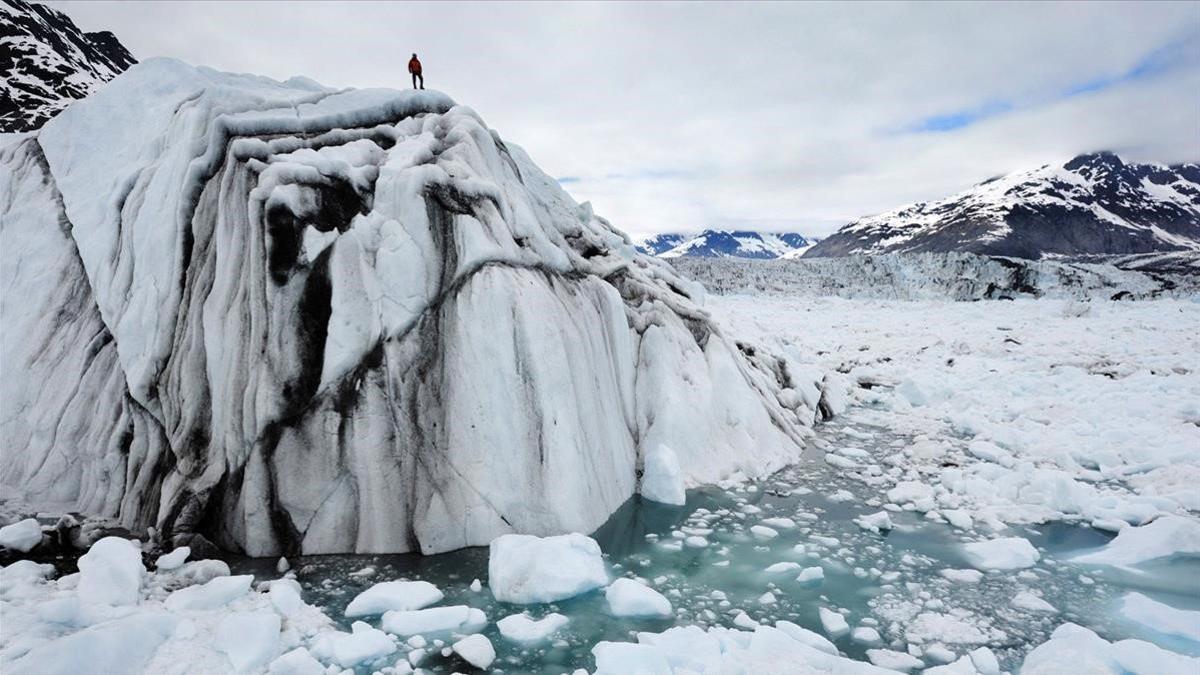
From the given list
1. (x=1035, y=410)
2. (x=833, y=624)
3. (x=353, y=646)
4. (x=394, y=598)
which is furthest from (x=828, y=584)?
(x=1035, y=410)

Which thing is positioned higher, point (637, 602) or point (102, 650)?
point (102, 650)

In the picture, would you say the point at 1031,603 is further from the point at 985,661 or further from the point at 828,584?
the point at 828,584

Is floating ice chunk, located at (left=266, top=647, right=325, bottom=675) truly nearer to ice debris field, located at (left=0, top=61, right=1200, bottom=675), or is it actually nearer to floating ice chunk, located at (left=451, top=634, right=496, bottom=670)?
ice debris field, located at (left=0, top=61, right=1200, bottom=675)

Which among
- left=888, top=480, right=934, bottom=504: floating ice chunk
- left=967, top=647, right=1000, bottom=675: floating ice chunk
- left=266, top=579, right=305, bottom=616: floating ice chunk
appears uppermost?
left=266, top=579, right=305, bottom=616: floating ice chunk

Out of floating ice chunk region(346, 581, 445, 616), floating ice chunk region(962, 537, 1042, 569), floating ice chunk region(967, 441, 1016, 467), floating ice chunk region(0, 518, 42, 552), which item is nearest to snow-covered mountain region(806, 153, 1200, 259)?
floating ice chunk region(967, 441, 1016, 467)

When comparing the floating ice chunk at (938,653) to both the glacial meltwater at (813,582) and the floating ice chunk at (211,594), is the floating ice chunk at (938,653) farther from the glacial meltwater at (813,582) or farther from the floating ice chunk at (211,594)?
the floating ice chunk at (211,594)

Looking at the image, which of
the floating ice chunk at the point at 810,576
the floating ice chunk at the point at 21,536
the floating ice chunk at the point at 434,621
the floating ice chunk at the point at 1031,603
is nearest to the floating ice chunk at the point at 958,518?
the floating ice chunk at the point at 1031,603
